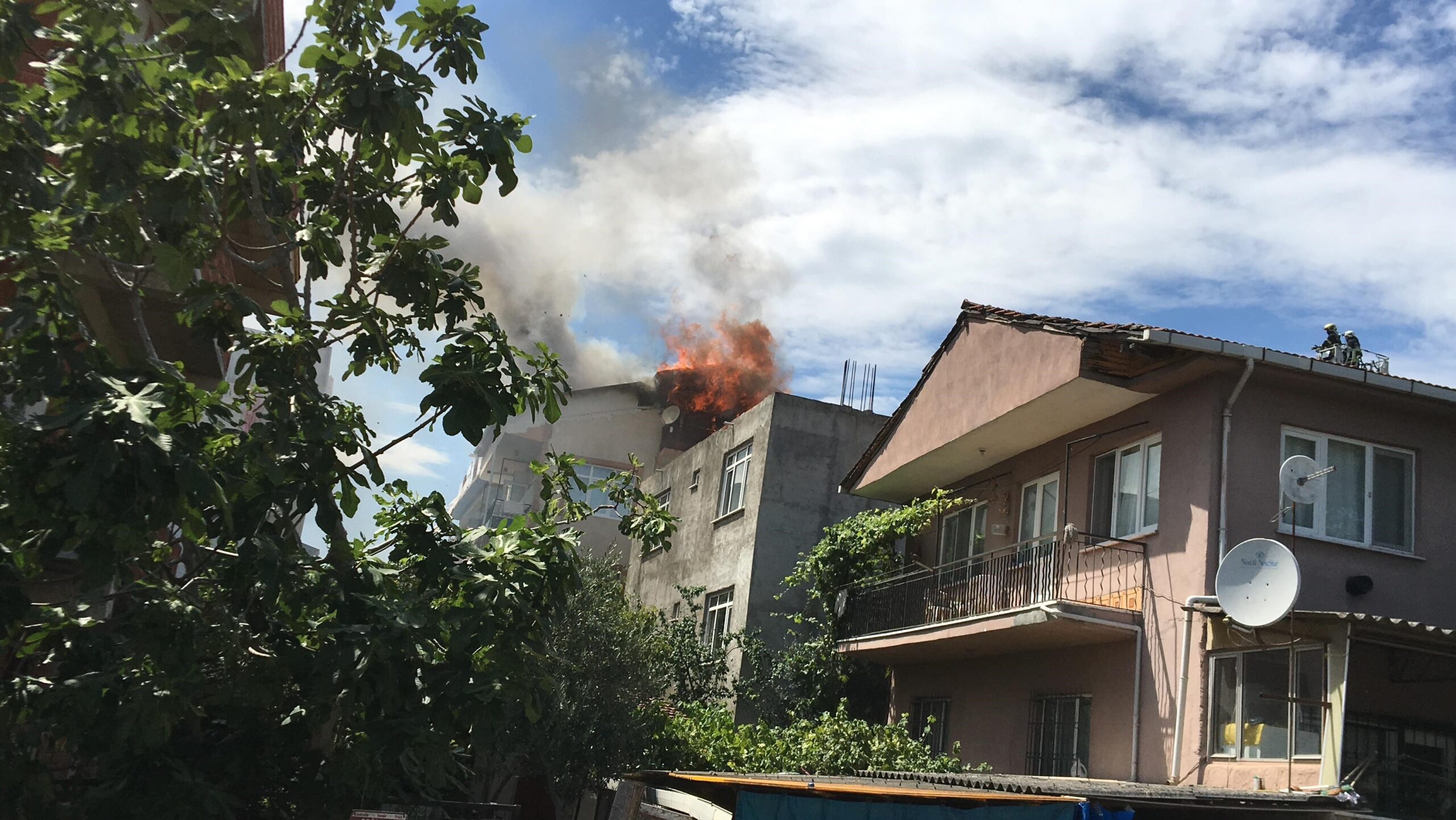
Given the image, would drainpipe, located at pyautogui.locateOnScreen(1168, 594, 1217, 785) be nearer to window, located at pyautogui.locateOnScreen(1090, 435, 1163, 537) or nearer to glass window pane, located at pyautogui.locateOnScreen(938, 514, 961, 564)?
window, located at pyautogui.locateOnScreen(1090, 435, 1163, 537)

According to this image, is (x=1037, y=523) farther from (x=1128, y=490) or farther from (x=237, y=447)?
(x=237, y=447)

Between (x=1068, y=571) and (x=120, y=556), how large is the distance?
11409 millimetres

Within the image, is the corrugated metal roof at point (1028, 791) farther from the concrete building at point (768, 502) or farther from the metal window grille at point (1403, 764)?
the concrete building at point (768, 502)

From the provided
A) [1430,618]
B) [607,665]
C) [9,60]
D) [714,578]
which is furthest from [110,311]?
[714,578]

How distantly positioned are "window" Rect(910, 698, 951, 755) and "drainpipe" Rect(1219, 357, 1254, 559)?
605 centimetres

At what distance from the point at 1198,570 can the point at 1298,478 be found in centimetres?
133

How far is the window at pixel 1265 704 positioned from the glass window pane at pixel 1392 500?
7.12 ft

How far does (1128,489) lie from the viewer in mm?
13961

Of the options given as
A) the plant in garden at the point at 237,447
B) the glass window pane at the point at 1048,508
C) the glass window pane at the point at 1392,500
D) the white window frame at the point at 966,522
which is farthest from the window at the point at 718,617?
the plant in garden at the point at 237,447

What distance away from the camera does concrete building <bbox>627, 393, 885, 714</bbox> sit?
72.7 ft

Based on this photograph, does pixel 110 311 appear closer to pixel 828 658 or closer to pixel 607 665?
pixel 607 665

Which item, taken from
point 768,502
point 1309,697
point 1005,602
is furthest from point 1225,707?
point 768,502

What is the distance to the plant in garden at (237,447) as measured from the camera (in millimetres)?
5684

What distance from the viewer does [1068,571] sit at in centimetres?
1462
